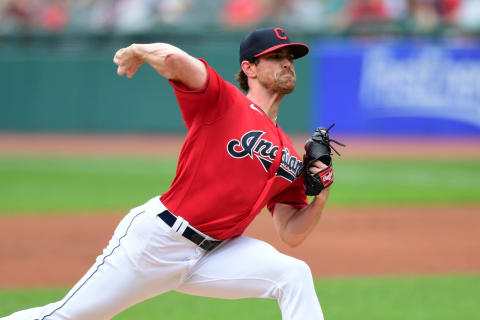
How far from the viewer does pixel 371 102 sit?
1675 cm

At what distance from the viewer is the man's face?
4184 mm

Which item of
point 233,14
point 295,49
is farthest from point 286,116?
point 295,49

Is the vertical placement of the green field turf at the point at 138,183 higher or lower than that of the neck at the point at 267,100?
lower

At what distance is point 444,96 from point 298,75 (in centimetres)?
338

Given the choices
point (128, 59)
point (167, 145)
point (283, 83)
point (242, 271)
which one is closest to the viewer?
point (128, 59)

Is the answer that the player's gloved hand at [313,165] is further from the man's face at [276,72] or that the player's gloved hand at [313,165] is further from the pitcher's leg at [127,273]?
the pitcher's leg at [127,273]

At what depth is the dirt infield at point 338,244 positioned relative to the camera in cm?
736

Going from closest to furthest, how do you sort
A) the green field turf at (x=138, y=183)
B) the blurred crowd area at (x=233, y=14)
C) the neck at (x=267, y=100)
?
the neck at (x=267, y=100)
the green field turf at (x=138, y=183)
the blurred crowd area at (x=233, y=14)

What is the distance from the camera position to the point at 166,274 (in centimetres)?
393

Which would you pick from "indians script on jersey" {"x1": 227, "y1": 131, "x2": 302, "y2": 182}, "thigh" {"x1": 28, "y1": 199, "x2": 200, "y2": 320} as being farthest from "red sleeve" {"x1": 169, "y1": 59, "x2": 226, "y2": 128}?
"thigh" {"x1": 28, "y1": 199, "x2": 200, "y2": 320}

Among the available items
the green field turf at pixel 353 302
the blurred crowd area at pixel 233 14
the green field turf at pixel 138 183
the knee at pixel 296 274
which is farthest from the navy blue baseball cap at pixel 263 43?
the blurred crowd area at pixel 233 14

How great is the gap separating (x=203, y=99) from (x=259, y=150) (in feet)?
1.56

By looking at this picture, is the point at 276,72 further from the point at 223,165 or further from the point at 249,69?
the point at 223,165

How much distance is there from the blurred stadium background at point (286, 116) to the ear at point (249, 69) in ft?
12.1
